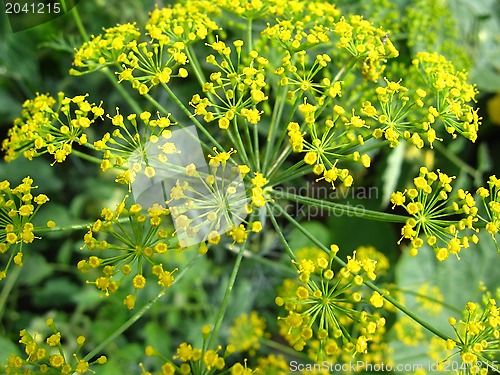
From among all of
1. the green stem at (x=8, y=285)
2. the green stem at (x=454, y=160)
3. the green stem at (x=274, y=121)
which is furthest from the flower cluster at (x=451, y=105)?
the green stem at (x=8, y=285)

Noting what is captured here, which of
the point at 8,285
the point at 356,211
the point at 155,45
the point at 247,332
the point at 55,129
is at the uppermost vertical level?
the point at 155,45

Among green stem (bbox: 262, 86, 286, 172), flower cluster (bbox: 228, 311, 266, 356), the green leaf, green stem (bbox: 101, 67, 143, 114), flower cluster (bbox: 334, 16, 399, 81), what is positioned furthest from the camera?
the green leaf

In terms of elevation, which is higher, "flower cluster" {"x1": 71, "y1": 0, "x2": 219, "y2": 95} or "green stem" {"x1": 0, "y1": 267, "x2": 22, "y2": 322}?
"flower cluster" {"x1": 71, "y1": 0, "x2": 219, "y2": 95}

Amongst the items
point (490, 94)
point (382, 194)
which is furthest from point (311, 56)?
point (490, 94)

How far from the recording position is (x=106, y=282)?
1369 mm

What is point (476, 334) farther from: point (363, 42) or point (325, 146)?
point (363, 42)

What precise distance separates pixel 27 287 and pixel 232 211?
5.95 ft

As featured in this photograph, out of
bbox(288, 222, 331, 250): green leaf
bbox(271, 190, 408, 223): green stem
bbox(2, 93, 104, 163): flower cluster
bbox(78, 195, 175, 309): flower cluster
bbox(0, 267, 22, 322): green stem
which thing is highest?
bbox(2, 93, 104, 163): flower cluster

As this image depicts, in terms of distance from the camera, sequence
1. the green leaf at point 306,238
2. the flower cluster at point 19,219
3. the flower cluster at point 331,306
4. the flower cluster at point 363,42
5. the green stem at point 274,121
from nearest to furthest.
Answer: the flower cluster at point 331,306 → the flower cluster at point 19,219 → the flower cluster at point 363,42 → the green stem at point 274,121 → the green leaf at point 306,238

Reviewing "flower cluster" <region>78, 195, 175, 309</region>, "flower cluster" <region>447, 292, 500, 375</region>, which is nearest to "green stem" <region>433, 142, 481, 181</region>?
"flower cluster" <region>447, 292, 500, 375</region>

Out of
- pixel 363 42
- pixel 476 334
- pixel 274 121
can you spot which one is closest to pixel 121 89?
pixel 274 121

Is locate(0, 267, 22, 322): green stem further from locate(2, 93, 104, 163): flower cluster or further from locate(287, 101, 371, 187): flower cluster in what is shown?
locate(287, 101, 371, 187): flower cluster

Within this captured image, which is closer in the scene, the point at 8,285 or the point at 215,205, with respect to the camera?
the point at 215,205

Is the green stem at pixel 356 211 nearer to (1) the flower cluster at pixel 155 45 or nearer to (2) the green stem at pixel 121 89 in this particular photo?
(1) the flower cluster at pixel 155 45
